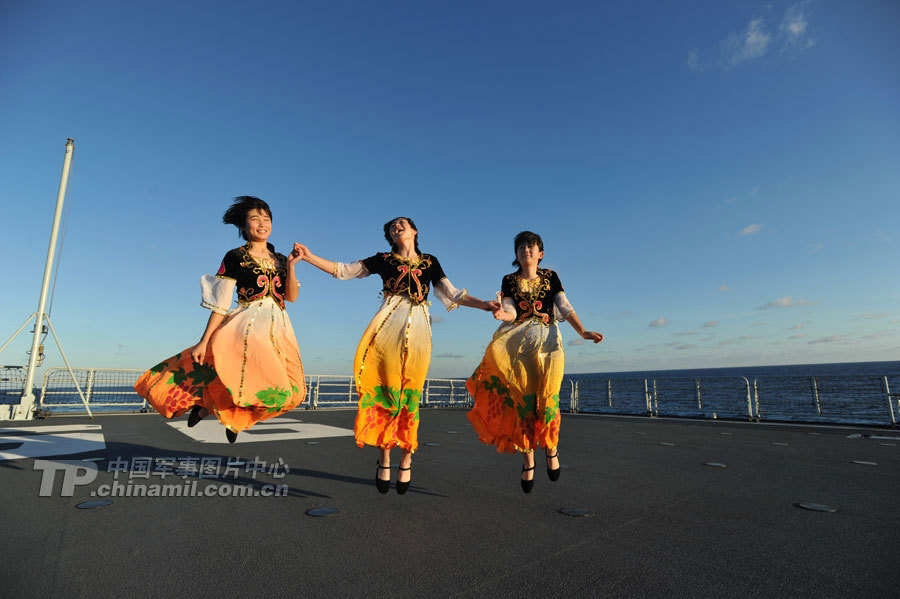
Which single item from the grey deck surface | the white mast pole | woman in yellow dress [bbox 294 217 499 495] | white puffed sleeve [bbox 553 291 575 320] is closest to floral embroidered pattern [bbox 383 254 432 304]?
woman in yellow dress [bbox 294 217 499 495]

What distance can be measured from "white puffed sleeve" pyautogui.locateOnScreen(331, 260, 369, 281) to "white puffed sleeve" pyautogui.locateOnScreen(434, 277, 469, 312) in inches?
21.7

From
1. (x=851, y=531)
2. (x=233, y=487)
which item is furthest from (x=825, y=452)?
(x=233, y=487)

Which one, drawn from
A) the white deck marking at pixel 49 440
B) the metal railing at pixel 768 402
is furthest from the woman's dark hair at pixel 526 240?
the white deck marking at pixel 49 440

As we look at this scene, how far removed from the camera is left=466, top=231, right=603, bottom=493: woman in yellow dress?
3.09 m

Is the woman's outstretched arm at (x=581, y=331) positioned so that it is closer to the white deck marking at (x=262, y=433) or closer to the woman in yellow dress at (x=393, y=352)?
the woman in yellow dress at (x=393, y=352)

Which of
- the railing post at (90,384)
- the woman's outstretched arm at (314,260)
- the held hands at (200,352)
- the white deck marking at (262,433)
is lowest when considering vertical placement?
the white deck marking at (262,433)

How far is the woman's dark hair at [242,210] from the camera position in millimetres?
3156

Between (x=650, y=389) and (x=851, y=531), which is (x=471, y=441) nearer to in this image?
(x=851, y=531)

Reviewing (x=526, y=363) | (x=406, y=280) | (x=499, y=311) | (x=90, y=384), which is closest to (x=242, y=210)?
(x=406, y=280)

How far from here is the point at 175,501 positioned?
268 cm

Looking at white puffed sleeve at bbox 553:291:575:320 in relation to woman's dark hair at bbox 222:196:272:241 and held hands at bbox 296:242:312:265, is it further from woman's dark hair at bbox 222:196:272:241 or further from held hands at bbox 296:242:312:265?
woman's dark hair at bbox 222:196:272:241

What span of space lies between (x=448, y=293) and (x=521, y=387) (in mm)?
883

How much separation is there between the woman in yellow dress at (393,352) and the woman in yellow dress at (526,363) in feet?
1.09

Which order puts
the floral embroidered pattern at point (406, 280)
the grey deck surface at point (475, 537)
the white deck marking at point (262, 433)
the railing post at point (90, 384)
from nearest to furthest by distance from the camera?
1. the grey deck surface at point (475, 537)
2. the floral embroidered pattern at point (406, 280)
3. the white deck marking at point (262, 433)
4. the railing post at point (90, 384)
